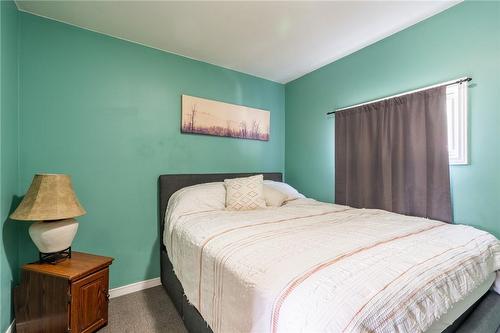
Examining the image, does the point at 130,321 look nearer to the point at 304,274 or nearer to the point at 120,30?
the point at 304,274

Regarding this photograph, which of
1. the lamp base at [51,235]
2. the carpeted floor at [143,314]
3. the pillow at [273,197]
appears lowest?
the carpeted floor at [143,314]

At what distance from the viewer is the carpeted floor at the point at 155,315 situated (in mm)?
1135

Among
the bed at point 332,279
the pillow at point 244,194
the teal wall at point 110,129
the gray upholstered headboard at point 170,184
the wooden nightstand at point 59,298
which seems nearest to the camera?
the bed at point 332,279

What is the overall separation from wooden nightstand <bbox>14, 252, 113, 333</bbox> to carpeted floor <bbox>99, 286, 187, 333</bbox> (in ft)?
0.57

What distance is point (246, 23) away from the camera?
6.42ft

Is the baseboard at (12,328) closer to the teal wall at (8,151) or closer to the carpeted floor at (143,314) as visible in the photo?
the teal wall at (8,151)

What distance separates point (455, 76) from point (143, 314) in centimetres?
314

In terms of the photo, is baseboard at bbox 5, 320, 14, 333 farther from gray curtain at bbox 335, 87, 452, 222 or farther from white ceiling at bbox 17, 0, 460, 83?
gray curtain at bbox 335, 87, 452, 222

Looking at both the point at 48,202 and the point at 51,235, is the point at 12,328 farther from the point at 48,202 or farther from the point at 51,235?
the point at 48,202

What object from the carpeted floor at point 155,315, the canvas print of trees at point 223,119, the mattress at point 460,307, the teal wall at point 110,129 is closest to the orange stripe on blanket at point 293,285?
the mattress at point 460,307

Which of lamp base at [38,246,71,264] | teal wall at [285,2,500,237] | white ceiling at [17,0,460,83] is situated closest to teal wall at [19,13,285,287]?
white ceiling at [17,0,460,83]

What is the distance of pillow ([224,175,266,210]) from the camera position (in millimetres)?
2145

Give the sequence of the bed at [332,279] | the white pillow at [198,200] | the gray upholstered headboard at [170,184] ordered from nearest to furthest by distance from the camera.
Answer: the bed at [332,279]
the white pillow at [198,200]
the gray upholstered headboard at [170,184]

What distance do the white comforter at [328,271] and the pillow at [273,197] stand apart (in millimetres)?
637
